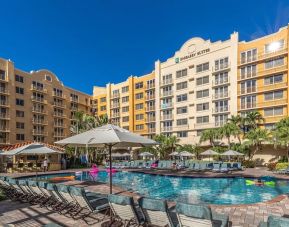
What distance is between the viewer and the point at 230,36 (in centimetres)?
4194

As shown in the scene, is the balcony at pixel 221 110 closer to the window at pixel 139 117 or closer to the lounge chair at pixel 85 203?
the window at pixel 139 117

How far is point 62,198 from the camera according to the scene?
8375 mm

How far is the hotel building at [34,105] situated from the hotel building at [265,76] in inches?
1653

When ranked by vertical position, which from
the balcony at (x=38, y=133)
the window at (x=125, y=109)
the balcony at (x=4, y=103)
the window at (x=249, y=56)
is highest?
the window at (x=249, y=56)

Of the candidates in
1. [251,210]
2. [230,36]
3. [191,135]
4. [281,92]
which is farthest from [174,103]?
[251,210]

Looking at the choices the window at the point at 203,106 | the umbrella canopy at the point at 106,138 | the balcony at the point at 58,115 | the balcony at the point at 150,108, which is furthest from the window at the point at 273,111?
the balcony at the point at 58,115

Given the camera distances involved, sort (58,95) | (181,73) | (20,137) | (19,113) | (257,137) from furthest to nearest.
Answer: (58,95) < (19,113) < (20,137) < (181,73) < (257,137)

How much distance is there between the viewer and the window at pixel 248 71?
39406 mm

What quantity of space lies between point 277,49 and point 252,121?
11.8 metres

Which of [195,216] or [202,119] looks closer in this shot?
[195,216]

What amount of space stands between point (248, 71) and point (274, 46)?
5246mm

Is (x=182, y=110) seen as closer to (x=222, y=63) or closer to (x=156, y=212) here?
(x=222, y=63)

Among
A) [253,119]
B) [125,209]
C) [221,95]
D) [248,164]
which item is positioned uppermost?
[221,95]

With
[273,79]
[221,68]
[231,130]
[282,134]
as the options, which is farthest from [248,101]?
[282,134]
